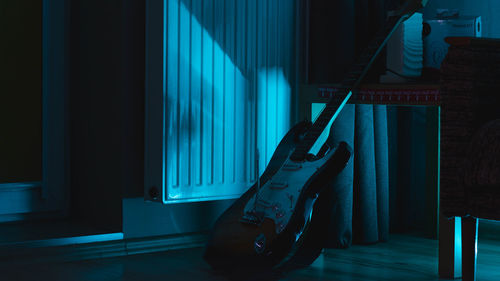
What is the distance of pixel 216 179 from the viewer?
241cm

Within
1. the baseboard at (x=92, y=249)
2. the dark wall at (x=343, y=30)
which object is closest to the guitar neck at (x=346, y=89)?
the dark wall at (x=343, y=30)

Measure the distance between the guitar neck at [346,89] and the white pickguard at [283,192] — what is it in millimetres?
46

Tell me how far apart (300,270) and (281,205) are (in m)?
0.21

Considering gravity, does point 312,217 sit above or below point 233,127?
below

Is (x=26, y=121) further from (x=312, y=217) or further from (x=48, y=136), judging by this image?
(x=312, y=217)

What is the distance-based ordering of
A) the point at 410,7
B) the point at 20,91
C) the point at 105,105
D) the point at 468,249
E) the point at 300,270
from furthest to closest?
the point at 20,91 → the point at 105,105 → the point at 410,7 → the point at 300,270 → the point at 468,249

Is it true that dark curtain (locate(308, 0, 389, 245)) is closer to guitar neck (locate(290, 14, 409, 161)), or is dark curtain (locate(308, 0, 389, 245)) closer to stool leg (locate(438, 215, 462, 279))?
guitar neck (locate(290, 14, 409, 161))

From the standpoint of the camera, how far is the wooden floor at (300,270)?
6.68ft

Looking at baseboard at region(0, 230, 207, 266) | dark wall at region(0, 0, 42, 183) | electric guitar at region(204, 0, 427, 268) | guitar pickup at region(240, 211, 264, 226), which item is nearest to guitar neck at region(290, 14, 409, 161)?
electric guitar at region(204, 0, 427, 268)

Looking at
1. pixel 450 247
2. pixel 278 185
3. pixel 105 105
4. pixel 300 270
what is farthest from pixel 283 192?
pixel 105 105

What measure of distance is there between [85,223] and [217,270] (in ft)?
2.07

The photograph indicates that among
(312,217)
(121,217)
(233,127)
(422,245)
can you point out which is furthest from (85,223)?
(422,245)

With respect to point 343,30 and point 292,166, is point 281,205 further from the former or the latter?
point 343,30

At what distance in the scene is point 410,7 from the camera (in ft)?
7.46
